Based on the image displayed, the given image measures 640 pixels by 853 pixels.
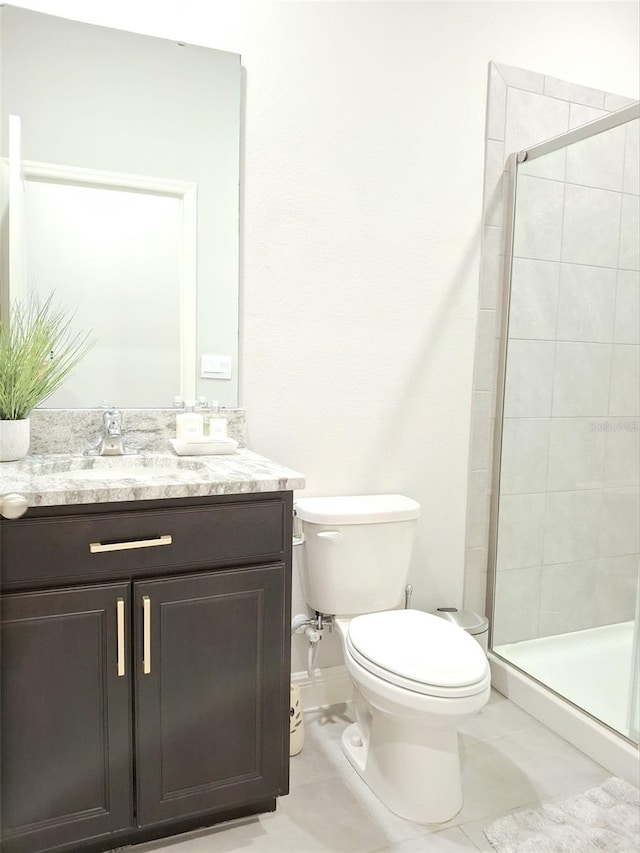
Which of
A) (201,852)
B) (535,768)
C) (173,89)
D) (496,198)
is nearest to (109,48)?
(173,89)

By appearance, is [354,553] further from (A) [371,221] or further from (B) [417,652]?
(A) [371,221]

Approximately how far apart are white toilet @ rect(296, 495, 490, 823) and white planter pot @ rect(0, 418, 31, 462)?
0.79 metres

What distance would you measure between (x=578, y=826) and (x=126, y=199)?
205 centimetres

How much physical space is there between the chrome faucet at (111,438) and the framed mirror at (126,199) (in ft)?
0.31

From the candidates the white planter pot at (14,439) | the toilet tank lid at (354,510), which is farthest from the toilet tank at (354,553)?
the white planter pot at (14,439)

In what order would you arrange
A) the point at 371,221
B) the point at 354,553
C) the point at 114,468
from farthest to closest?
the point at 371,221 → the point at 354,553 → the point at 114,468

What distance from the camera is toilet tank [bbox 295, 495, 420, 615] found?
1900mm

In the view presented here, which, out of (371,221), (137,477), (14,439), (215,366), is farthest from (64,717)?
(371,221)

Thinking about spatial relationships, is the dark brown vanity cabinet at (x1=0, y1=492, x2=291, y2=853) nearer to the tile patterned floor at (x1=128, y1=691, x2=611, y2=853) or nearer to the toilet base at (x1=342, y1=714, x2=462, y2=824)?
the tile patterned floor at (x1=128, y1=691, x2=611, y2=853)

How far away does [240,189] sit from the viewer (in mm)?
1928

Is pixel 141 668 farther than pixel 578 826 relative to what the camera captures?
No

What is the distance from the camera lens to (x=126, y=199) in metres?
1.81

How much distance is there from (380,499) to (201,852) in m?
1.08

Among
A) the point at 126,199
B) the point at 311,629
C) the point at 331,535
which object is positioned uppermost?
the point at 126,199
